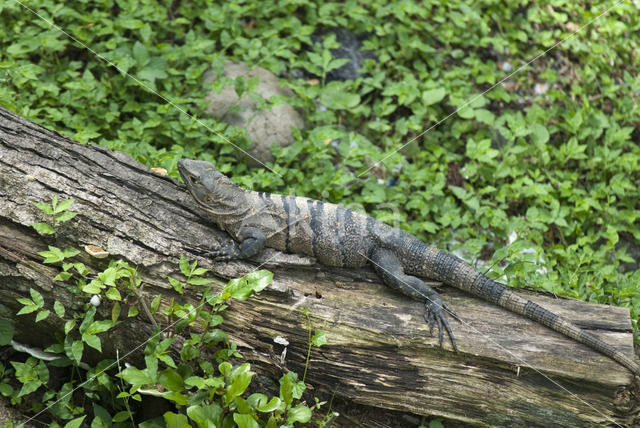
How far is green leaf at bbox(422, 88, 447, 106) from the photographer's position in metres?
8.00

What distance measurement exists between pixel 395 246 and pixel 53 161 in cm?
318

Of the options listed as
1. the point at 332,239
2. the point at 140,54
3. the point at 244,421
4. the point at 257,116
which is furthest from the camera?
the point at 257,116

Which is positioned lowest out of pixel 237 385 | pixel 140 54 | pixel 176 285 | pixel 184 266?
pixel 237 385

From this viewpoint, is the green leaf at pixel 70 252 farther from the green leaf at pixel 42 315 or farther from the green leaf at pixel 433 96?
the green leaf at pixel 433 96

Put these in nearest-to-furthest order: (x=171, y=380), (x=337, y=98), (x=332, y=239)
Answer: (x=171, y=380)
(x=332, y=239)
(x=337, y=98)

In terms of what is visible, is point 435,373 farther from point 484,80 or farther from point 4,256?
point 484,80

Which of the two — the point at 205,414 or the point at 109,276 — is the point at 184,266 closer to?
the point at 109,276

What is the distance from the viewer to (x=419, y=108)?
804 cm

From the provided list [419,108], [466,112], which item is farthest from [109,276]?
[466,112]

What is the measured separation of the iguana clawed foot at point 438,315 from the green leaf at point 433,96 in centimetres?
388

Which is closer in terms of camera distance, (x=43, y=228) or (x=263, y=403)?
(x=263, y=403)

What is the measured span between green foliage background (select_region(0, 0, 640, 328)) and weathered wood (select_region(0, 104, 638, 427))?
1211 millimetres

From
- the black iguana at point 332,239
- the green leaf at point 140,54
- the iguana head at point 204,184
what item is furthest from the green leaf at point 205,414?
the green leaf at point 140,54

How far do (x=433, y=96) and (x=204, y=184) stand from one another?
13.8 ft
